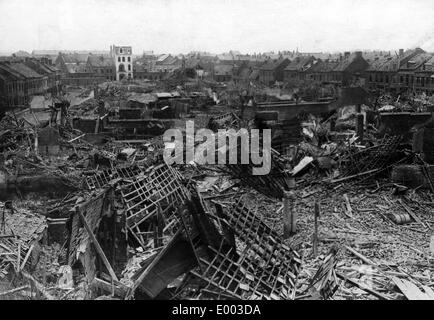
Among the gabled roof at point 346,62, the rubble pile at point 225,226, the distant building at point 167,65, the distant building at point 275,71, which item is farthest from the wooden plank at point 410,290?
the distant building at point 167,65

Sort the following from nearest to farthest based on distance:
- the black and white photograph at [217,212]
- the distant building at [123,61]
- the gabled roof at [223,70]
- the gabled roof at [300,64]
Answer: the black and white photograph at [217,212], the gabled roof at [300,64], the gabled roof at [223,70], the distant building at [123,61]

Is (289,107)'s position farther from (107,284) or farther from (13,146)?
(107,284)

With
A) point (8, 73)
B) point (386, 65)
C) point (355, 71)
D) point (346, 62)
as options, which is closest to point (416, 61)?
point (386, 65)

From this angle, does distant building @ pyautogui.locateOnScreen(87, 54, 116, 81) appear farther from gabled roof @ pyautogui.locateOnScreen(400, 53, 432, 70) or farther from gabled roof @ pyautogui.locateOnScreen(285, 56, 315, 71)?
gabled roof @ pyautogui.locateOnScreen(400, 53, 432, 70)

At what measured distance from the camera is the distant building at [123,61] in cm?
9706

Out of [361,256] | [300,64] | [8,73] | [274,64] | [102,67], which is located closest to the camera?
[361,256]

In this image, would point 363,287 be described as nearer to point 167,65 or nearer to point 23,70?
point 23,70

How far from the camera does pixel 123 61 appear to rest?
3927 inches

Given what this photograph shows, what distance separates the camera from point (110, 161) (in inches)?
830

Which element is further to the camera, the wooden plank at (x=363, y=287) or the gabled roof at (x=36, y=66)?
the gabled roof at (x=36, y=66)

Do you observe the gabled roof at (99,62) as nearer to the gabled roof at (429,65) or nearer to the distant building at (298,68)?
the distant building at (298,68)
